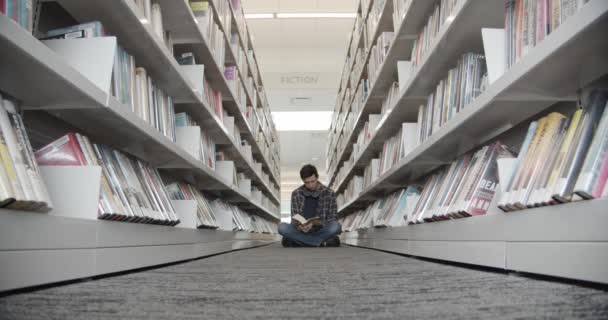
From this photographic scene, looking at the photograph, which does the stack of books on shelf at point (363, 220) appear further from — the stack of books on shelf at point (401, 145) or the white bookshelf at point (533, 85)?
the white bookshelf at point (533, 85)

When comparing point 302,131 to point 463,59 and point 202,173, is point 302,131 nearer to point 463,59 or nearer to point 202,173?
point 202,173

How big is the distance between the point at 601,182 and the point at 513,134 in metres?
0.98

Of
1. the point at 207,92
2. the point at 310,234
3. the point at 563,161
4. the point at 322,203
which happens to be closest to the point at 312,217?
the point at 322,203

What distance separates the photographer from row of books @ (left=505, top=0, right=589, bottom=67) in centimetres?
112

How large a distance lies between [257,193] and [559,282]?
5.07 metres

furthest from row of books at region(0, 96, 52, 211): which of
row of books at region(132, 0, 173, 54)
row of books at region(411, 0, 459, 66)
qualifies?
row of books at region(411, 0, 459, 66)

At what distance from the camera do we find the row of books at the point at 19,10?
105cm

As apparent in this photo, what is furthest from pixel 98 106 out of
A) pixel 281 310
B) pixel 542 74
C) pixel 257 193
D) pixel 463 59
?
pixel 257 193

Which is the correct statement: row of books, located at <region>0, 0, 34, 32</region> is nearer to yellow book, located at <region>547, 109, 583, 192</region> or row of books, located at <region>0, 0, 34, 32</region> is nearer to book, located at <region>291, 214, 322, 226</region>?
yellow book, located at <region>547, 109, 583, 192</region>

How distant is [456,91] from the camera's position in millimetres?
1871

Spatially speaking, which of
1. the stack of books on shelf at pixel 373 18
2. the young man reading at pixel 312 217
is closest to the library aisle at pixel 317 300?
the stack of books on shelf at pixel 373 18

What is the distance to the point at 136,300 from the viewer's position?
85 centimetres

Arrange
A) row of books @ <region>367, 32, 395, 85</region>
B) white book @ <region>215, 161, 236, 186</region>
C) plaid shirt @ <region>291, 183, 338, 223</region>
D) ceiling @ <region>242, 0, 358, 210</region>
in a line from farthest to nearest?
ceiling @ <region>242, 0, 358, 210</region>, plaid shirt @ <region>291, 183, 338, 223</region>, white book @ <region>215, 161, 236, 186</region>, row of books @ <region>367, 32, 395, 85</region>

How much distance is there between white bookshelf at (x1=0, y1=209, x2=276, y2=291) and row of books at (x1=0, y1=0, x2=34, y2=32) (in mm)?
477
